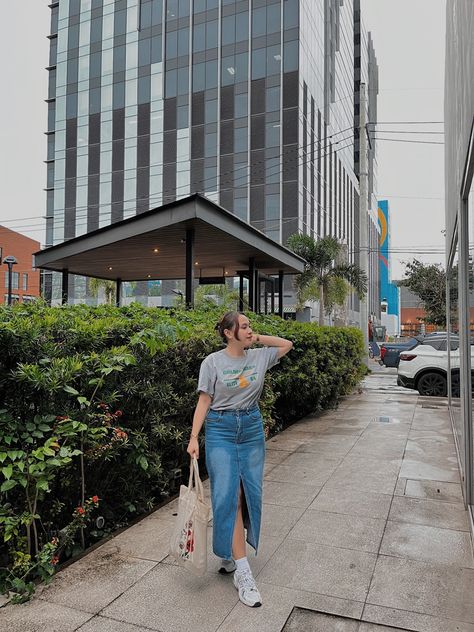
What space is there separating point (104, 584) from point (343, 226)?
53943mm

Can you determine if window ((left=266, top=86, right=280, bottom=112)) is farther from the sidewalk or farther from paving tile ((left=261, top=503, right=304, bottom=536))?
paving tile ((left=261, top=503, right=304, bottom=536))

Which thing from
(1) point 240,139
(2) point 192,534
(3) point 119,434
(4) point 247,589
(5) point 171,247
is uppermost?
(1) point 240,139

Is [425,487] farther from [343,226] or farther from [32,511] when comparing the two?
[343,226]

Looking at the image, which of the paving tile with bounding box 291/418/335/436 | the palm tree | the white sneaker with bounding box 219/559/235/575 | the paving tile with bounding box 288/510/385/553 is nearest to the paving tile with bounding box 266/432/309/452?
the paving tile with bounding box 291/418/335/436

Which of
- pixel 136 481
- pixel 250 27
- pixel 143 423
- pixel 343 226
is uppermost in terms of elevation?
pixel 250 27

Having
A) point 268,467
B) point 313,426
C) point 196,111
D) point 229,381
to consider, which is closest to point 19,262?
point 196,111

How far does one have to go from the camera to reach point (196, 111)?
42531 mm

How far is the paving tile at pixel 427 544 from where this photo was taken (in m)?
3.64

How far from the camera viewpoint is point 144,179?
4366cm

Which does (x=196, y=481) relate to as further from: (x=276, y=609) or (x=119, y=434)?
(x=119, y=434)

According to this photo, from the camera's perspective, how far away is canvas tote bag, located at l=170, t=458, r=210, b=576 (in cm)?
297

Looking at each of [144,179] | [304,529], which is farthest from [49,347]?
[144,179]

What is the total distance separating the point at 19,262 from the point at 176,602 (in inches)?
2191

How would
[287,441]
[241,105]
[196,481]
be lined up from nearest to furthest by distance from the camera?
[196,481]
[287,441]
[241,105]
